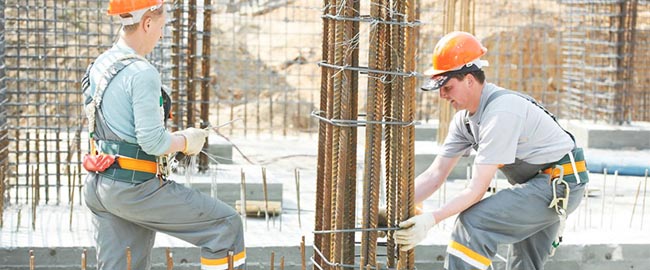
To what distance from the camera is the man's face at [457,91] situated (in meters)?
5.39

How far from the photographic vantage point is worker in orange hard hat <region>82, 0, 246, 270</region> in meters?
4.92

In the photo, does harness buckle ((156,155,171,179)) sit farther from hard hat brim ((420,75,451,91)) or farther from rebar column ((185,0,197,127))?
rebar column ((185,0,197,127))

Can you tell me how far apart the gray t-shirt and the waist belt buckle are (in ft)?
4.86

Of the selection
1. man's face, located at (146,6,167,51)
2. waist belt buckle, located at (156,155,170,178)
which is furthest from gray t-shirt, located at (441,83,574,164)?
man's face, located at (146,6,167,51)

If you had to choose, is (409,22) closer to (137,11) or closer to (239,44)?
(137,11)

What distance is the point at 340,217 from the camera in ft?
17.3

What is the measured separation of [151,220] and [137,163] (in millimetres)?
285

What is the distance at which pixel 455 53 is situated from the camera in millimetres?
5348

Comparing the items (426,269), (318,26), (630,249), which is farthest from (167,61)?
(318,26)

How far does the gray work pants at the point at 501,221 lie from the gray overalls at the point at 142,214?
42.2 inches

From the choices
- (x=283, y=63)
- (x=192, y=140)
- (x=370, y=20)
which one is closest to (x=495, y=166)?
(x=370, y=20)

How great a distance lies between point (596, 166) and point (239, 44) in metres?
10.6

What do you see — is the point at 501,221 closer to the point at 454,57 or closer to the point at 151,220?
the point at 454,57

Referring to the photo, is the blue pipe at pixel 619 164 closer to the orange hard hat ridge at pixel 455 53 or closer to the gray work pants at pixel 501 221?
the gray work pants at pixel 501 221
